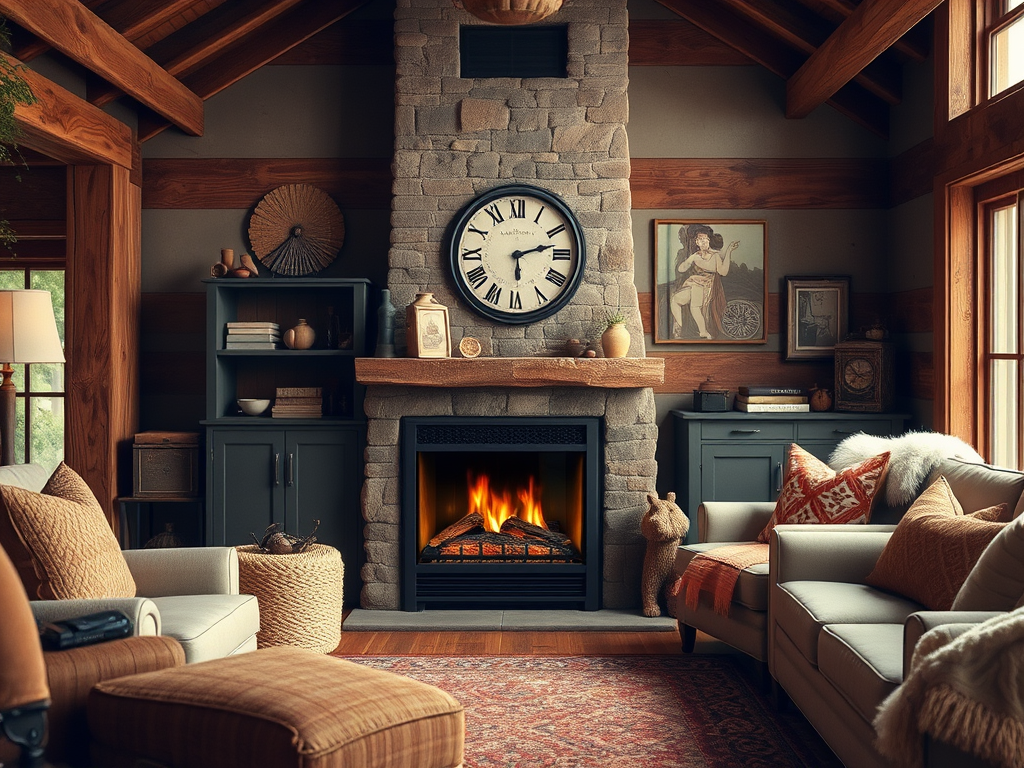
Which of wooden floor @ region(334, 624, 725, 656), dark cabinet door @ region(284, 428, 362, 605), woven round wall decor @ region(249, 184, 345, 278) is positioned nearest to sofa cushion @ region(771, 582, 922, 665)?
wooden floor @ region(334, 624, 725, 656)

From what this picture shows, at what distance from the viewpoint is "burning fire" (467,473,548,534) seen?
5.14 metres

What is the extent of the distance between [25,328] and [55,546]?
1.65 meters

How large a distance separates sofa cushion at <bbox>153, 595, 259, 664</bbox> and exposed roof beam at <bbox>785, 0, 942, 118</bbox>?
11.0ft

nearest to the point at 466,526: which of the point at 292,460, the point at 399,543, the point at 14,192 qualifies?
the point at 399,543

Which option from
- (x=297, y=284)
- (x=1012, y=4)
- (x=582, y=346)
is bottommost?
(x=582, y=346)

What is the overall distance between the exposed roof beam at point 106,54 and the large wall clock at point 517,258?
5.32 feet

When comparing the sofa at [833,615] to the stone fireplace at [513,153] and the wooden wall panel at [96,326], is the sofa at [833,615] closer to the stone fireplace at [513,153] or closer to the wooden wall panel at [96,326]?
the stone fireplace at [513,153]

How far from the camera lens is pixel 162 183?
5.39 meters

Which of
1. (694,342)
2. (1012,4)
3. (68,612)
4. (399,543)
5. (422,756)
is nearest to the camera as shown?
(422,756)

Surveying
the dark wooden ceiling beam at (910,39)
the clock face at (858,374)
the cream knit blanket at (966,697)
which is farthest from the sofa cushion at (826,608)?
the dark wooden ceiling beam at (910,39)

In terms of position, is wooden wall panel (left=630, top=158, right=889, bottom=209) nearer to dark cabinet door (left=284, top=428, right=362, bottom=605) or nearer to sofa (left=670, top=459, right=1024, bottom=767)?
sofa (left=670, top=459, right=1024, bottom=767)

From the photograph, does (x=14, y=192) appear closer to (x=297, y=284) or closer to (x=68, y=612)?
(x=297, y=284)

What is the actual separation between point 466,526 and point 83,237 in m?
2.52

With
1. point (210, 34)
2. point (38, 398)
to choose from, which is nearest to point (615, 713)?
point (210, 34)
